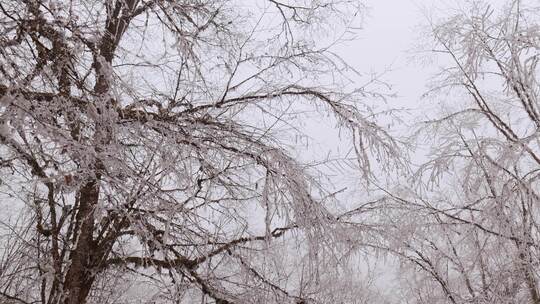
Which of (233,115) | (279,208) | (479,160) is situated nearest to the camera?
(279,208)

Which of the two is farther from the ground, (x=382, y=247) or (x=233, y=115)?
(x=233, y=115)

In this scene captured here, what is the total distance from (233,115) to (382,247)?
4.34 ft

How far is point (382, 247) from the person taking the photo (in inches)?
129

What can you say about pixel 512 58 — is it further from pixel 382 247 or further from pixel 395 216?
pixel 382 247

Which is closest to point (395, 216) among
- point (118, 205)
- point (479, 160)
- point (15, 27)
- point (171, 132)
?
point (479, 160)

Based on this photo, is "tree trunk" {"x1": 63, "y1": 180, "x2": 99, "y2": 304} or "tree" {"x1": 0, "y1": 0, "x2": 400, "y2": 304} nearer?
"tree" {"x1": 0, "y1": 0, "x2": 400, "y2": 304}

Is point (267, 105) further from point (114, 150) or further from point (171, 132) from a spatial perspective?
point (114, 150)

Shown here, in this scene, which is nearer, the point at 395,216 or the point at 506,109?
the point at 395,216

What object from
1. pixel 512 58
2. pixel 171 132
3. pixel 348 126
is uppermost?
pixel 512 58

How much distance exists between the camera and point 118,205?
2078 millimetres

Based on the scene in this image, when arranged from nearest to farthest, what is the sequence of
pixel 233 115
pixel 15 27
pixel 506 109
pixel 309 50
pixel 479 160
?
pixel 15 27, pixel 233 115, pixel 309 50, pixel 479 160, pixel 506 109

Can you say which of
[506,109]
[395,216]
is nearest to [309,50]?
[395,216]

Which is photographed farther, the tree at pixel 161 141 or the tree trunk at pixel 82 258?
the tree trunk at pixel 82 258

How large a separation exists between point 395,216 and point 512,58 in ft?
5.01
